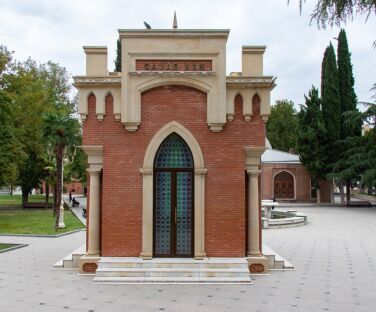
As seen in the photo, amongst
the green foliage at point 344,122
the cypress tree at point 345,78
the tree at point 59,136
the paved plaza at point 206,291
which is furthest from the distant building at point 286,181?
the paved plaza at point 206,291

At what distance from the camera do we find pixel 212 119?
36.1ft

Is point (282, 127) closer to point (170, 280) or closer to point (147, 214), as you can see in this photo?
point (147, 214)

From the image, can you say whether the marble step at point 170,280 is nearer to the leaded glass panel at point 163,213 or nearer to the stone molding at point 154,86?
the leaded glass panel at point 163,213

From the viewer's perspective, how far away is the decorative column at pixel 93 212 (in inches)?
433

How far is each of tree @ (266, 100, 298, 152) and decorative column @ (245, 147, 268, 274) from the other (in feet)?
177

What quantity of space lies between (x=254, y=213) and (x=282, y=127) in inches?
2171

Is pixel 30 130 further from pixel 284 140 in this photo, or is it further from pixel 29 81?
pixel 284 140

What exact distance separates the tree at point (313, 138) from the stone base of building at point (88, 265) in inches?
1291

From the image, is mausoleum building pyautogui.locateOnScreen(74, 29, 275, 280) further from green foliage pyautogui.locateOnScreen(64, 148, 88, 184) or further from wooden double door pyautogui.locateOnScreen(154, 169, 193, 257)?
green foliage pyautogui.locateOnScreen(64, 148, 88, 184)

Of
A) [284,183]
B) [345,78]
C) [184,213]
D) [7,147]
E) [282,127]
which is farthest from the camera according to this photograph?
[282,127]

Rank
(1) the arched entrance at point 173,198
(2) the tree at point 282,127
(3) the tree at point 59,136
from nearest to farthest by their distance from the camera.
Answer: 1. (1) the arched entrance at point 173,198
2. (3) the tree at point 59,136
3. (2) the tree at point 282,127

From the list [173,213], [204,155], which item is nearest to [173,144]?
[204,155]

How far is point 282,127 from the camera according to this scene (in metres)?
64.8

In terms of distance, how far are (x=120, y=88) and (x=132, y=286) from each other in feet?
15.7
